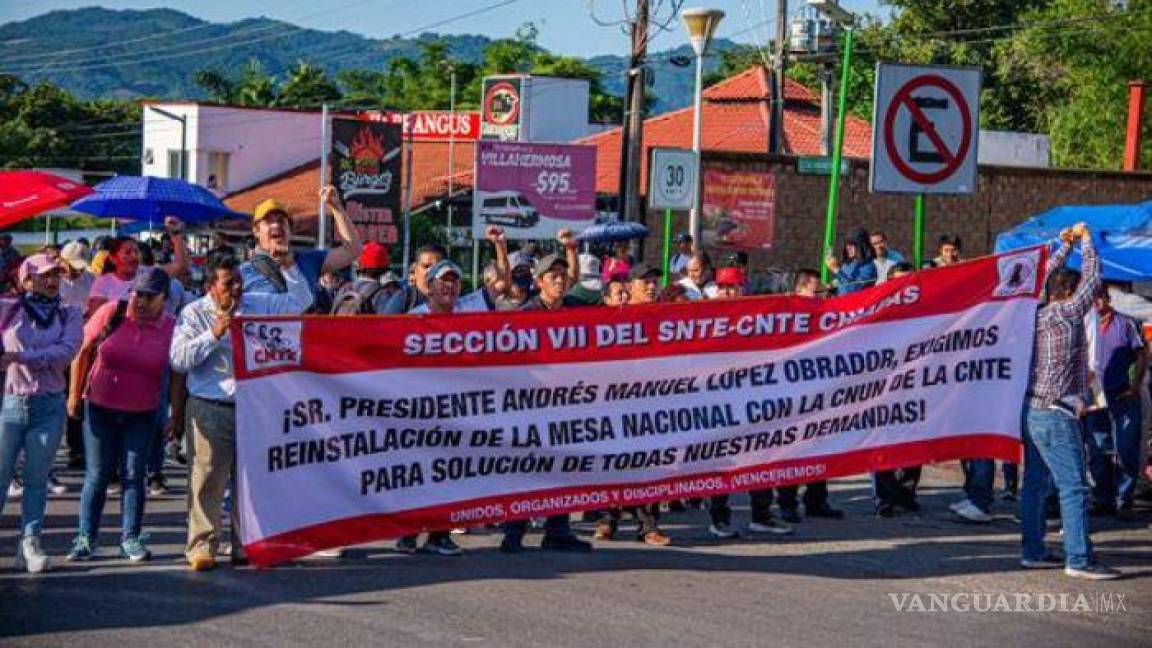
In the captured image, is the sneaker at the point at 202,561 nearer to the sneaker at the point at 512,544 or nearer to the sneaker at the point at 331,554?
the sneaker at the point at 331,554

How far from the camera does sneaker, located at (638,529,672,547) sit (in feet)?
37.9

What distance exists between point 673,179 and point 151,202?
6299mm

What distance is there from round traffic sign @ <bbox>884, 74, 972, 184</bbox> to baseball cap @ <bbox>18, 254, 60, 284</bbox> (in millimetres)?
6604

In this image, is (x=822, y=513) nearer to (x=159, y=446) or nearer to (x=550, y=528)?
(x=550, y=528)

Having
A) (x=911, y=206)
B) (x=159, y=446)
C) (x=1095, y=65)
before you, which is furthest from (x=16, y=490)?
(x=1095, y=65)

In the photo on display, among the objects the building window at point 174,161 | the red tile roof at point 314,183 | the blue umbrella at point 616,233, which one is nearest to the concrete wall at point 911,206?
the blue umbrella at point 616,233

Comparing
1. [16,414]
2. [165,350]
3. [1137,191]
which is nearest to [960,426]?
[165,350]

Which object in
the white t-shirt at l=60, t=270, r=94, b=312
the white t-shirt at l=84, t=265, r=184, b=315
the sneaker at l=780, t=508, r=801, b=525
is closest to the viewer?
the sneaker at l=780, t=508, r=801, b=525

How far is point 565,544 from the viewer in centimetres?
1116

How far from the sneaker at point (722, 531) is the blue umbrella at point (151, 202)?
1067 cm

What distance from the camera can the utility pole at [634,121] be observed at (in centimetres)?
2592

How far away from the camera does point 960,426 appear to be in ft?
36.8

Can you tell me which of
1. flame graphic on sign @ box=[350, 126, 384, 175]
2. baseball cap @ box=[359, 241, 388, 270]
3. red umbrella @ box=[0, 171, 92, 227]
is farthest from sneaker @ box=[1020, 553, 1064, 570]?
flame graphic on sign @ box=[350, 126, 384, 175]

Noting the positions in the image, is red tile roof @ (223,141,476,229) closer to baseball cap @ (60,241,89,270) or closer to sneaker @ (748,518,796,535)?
baseball cap @ (60,241,89,270)
